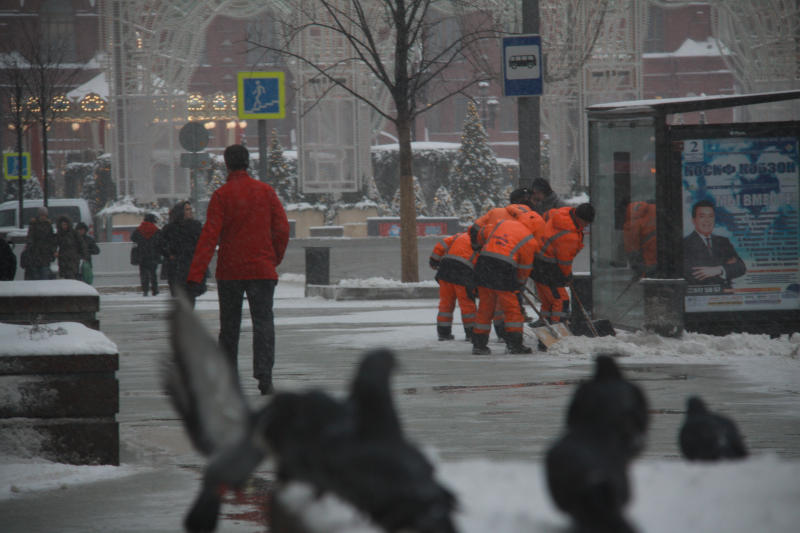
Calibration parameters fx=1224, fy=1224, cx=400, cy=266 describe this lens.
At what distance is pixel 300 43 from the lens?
1147 inches

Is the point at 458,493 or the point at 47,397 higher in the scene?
the point at 458,493

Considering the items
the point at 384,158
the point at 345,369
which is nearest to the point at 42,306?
the point at 345,369

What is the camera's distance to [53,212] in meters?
30.4

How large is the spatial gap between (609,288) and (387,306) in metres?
6.48

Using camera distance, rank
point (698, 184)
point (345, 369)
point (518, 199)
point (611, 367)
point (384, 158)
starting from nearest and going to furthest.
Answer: point (611, 367), point (345, 369), point (698, 184), point (518, 199), point (384, 158)

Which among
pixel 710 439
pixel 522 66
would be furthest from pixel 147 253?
pixel 710 439

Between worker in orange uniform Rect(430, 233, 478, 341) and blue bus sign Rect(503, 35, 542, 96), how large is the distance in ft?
6.87

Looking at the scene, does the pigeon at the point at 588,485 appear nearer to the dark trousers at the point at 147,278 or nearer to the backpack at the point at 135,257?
the dark trousers at the point at 147,278

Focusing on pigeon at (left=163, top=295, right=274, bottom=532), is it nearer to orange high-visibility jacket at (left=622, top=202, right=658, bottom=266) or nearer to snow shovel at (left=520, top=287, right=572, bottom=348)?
snow shovel at (left=520, top=287, right=572, bottom=348)

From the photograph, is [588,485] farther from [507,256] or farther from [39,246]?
[39,246]

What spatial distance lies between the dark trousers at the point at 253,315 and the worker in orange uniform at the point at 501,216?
12.9 feet

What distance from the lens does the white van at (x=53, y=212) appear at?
2988cm

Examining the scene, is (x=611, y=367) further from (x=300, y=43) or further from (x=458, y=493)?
(x=300, y=43)

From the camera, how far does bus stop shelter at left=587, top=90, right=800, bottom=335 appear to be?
12781 millimetres
